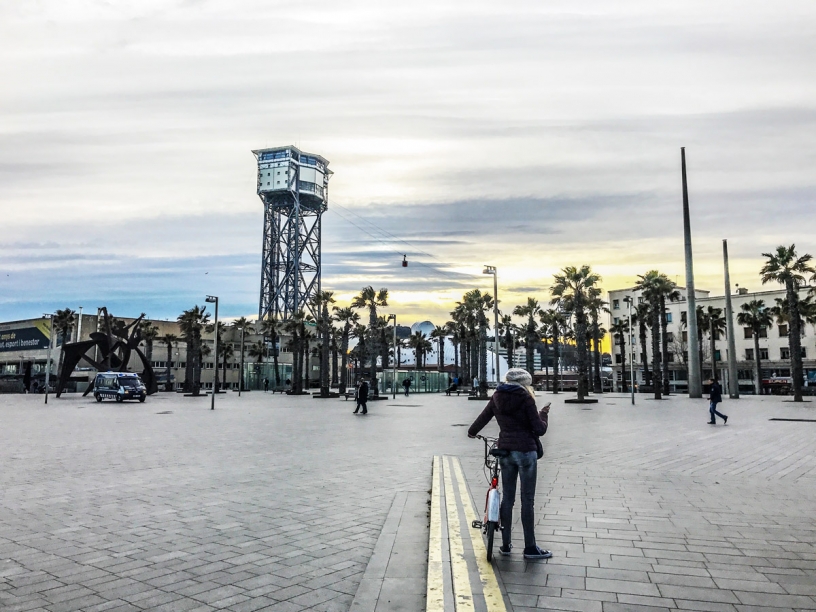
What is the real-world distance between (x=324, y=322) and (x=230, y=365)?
49069 millimetres

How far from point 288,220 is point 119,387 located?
9786 centimetres

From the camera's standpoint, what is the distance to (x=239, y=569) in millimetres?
5430

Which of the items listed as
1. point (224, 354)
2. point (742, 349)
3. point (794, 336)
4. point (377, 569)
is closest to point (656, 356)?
Answer: point (794, 336)

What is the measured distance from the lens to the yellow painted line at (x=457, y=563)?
4533mm

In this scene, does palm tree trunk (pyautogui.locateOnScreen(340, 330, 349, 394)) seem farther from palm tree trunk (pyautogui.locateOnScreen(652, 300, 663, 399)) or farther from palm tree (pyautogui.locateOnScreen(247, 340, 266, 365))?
palm tree (pyautogui.locateOnScreen(247, 340, 266, 365))

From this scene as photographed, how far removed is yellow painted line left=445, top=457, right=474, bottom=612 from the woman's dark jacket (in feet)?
3.61

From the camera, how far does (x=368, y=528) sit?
22.6 ft

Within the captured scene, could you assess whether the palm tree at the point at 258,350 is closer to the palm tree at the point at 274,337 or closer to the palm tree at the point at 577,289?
the palm tree at the point at 274,337

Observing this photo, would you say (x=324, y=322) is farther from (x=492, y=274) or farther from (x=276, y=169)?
(x=276, y=169)

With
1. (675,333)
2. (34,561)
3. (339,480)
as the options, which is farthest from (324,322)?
(675,333)

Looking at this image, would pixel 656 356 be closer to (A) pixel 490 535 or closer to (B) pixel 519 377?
(B) pixel 519 377

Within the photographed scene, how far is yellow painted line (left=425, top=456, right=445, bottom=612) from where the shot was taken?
178 inches

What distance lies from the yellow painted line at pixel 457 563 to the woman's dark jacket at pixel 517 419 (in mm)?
1101

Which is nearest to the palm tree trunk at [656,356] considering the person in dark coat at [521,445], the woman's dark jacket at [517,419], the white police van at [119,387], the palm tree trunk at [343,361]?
the palm tree trunk at [343,361]
